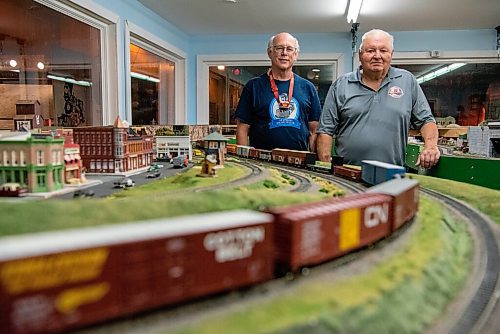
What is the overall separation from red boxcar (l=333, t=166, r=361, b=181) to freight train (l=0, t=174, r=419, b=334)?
1.79 metres

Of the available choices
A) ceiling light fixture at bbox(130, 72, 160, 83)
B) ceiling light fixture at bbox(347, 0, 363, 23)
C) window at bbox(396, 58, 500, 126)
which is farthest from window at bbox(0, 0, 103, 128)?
window at bbox(396, 58, 500, 126)

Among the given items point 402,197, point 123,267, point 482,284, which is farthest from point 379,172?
point 123,267

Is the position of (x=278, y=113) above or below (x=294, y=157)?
above

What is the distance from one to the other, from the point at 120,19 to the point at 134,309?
8444mm

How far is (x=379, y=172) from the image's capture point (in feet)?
10.4

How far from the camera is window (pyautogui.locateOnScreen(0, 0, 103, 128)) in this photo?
606 centimetres

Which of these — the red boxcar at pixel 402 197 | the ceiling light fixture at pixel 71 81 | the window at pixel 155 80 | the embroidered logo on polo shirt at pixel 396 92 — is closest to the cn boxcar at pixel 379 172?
the red boxcar at pixel 402 197

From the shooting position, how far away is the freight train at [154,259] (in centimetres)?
114

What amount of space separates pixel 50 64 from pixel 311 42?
27.3 ft

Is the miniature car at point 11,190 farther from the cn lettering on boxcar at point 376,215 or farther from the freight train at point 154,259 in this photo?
the cn lettering on boxcar at point 376,215

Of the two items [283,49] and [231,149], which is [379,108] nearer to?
[283,49]

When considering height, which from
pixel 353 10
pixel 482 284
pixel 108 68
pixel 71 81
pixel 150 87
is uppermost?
pixel 353 10

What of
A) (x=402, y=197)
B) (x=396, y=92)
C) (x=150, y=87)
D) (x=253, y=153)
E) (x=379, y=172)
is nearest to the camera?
(x=402, y=197)

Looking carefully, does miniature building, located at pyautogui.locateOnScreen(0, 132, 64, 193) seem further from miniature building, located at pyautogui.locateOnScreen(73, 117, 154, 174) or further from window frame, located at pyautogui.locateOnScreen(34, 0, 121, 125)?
window frame, located at pyautogui.locateOnScreen(34, 0, 121, 125)
